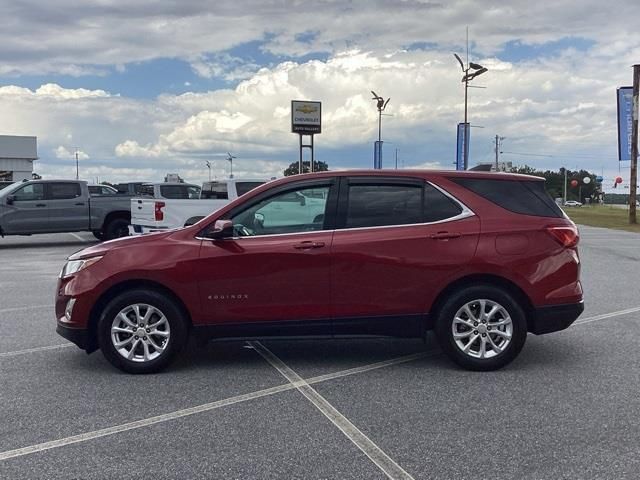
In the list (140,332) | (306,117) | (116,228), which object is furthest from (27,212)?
(306,117)

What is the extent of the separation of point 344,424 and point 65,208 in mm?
15854

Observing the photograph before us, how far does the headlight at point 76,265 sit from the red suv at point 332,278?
0.7 inches

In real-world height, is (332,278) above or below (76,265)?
below

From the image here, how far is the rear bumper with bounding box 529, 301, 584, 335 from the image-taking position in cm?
602

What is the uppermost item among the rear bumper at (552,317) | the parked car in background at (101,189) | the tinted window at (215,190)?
the parked car in background at (101,189)

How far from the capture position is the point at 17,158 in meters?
85.3

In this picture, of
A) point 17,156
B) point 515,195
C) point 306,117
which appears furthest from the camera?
point 17,156

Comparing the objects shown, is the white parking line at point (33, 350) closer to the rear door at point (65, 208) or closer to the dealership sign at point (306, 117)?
the rear door at point (65, 208)

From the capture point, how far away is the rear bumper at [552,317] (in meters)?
6.02

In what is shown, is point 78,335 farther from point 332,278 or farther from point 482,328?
point 482,328

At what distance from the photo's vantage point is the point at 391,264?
589 cm

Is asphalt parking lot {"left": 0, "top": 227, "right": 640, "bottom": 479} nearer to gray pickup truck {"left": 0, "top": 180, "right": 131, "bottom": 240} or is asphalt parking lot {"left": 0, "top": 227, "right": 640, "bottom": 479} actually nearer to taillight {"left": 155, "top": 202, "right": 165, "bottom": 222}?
taillight {"left": 155, "top": 202, "right": 165, "bottom": 222}

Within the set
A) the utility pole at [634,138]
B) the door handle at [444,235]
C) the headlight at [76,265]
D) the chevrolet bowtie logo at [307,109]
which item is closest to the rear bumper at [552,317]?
the door handle at [444,235]

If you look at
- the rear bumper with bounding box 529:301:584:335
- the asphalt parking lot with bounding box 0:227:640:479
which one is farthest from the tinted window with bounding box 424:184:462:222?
the asphalt parking lot with bounding box 0:227:640:479
